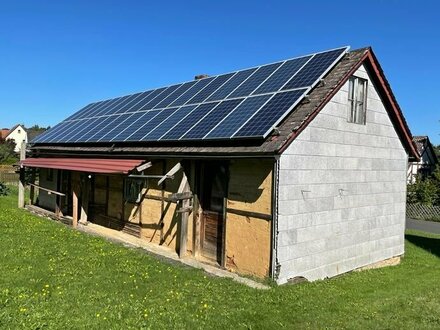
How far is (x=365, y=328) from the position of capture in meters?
6.77

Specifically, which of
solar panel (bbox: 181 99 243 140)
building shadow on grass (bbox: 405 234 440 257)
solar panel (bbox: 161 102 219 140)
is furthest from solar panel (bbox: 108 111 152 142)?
building shadow on grass (bbox: 405 234 440 257)

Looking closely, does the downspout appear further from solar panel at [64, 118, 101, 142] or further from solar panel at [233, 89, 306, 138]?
solar panel at [64, 118, 101, 142]

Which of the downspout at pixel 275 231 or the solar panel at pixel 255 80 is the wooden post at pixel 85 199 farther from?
the downspout at pixel 275 231

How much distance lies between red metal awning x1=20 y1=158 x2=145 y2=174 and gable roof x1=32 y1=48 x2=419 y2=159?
480 millimetres

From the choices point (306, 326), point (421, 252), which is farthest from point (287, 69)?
point (421, 252)

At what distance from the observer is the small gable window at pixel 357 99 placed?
37.8 ft

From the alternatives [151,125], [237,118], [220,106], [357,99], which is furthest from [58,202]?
[357,99]

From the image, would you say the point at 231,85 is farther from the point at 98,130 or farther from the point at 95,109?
the point at 95,109

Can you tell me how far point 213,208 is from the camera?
11.4m

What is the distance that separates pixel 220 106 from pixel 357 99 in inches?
148

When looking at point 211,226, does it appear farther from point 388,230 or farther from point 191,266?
point 388,230

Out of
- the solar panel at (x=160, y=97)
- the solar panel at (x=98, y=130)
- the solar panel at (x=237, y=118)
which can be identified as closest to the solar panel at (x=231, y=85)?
the solar panel at (x=237, y=118)

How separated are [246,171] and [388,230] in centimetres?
560

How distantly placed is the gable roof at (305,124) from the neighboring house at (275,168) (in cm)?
4
